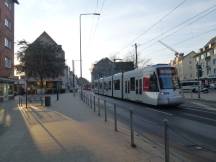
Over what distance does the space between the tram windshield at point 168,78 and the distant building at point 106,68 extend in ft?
242

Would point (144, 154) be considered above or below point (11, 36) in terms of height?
below

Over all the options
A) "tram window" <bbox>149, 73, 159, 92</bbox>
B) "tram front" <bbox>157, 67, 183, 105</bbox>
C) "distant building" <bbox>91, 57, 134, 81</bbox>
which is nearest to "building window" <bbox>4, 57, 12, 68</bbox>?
"tram window" <bbox>149, 73, 159, 92</bbox>

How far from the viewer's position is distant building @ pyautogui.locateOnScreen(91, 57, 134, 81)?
10177cm

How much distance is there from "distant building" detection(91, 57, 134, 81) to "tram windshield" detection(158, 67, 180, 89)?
73.9m

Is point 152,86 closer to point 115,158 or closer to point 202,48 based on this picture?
point 115,158

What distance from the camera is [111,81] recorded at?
44.9 m

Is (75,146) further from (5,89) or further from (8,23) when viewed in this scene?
(8,23)

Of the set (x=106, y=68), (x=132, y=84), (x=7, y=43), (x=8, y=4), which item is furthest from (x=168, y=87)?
(x=106, y=68)

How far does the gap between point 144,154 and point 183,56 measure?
129459 mm

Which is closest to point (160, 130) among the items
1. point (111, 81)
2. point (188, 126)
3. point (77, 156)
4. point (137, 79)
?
point (188, 126)

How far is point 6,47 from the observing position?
46.0 meters

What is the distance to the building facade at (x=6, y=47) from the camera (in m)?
42.6

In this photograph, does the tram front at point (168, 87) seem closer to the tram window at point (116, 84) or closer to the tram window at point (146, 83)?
the tram window at point (146, 83)

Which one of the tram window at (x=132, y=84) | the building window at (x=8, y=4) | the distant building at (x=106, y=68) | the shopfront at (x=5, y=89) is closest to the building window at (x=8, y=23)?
the building window at (x=8, y=4)
